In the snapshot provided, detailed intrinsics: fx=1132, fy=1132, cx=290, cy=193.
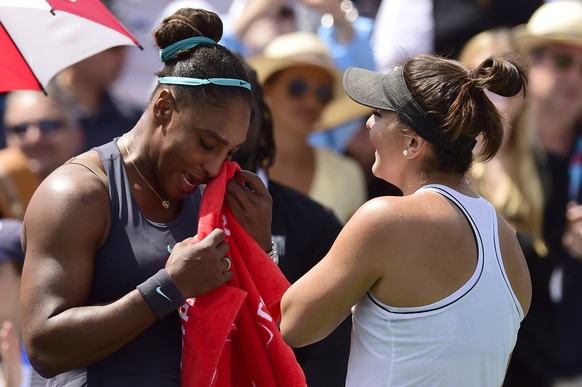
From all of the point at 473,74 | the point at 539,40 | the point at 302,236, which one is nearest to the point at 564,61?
the point at 539,40

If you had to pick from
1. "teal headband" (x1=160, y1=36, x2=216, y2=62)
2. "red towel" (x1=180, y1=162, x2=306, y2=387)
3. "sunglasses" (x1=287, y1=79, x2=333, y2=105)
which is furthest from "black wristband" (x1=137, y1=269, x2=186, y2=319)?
"sunglasses" (x1=287, y1=79, x2=333, y2=105)

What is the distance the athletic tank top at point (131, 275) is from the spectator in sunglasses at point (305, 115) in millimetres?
2466

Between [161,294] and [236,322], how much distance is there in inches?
13.3

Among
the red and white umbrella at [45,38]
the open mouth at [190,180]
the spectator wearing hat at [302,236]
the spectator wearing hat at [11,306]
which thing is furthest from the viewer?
the spectator wearing hat at [11,306]

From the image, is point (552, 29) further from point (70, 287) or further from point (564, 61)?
point (70, 287)

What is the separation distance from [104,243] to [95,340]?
0.27 metres

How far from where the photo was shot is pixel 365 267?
2807 mm

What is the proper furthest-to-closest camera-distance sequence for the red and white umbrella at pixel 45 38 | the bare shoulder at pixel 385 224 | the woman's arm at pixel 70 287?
the red and white umbrella at pixel 45 38
the woman's arm at pixel 70 287
the bare shoulder at pixel 385 224

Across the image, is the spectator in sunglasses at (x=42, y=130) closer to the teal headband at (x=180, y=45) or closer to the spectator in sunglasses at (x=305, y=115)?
the spectator in sunglasses at (x=305, y=115)

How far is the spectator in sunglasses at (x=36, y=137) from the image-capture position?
545cm

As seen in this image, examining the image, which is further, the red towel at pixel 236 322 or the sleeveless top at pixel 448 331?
the red towel at pixel 236 322

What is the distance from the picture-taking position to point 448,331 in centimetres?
284

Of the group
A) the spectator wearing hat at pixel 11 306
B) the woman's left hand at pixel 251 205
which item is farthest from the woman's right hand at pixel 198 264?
the spectator wearing hat at pixel 11 306

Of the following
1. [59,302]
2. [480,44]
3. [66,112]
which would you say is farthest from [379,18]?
[59,302]
